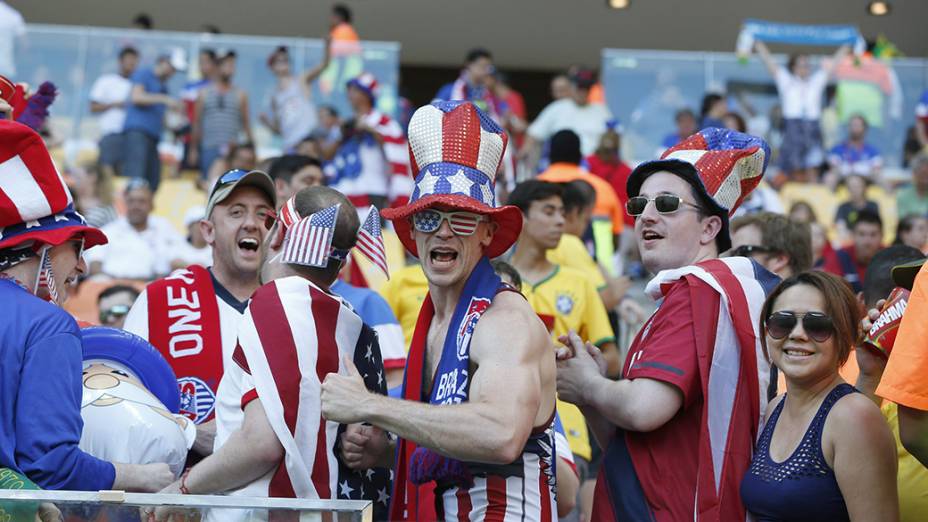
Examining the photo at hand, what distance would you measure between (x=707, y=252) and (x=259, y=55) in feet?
41.6

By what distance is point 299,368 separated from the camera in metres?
3.91

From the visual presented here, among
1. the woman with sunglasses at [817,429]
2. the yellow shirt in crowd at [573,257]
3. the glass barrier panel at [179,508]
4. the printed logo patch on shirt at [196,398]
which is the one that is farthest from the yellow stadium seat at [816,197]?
the glass barrier panel at [179,508]

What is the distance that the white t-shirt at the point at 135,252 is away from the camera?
38.2ft

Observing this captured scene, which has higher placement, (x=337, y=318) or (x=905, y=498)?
(x=337, y=318)

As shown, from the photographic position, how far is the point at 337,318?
4027 mm

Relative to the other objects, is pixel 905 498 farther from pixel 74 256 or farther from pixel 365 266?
pixel 365 266

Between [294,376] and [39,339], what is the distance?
0.74 metres

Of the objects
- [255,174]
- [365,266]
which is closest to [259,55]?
[365,266]

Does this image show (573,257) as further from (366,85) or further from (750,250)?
(366,85)

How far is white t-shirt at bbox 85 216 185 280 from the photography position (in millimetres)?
11641

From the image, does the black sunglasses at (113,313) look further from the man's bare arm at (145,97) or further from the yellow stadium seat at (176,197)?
the man's bare arm at (145,97)

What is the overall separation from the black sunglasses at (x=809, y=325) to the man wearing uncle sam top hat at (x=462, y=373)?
72 centimetres

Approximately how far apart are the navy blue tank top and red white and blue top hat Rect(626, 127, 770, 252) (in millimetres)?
790

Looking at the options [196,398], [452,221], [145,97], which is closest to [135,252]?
[145,97]
